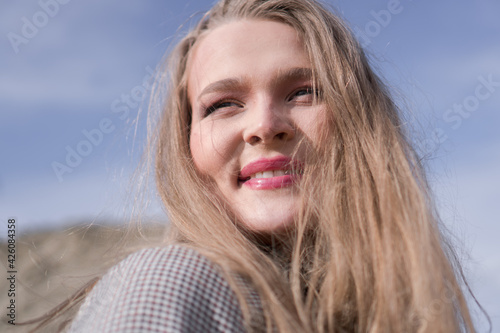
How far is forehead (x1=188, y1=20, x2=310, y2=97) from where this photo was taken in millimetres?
1808

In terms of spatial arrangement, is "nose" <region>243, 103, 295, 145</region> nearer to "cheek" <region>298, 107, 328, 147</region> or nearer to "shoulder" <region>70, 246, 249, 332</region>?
"cheek" <region>298, 107, 328, 147</region>

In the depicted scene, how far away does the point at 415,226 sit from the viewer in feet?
4.69

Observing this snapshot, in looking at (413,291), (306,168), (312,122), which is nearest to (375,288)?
(413,291)

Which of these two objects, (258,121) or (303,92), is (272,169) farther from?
(303,92)

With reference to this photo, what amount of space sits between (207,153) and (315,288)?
724 mm

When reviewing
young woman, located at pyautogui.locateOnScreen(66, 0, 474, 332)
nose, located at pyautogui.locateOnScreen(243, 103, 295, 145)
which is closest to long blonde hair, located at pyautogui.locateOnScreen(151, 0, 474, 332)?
young woman, located at pyautogui.locateOnScreen(66, 0, 474, 332)

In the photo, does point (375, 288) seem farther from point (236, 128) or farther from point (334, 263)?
point (236, 128)

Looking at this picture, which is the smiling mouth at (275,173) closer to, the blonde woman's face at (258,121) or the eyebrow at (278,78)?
the blonde woman's face at (258,121)

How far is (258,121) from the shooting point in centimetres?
172

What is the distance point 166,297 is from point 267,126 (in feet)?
2.63

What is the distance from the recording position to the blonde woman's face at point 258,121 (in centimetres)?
172

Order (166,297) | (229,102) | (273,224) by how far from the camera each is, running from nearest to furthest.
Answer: (166,297) → (273,224) → (229,102)

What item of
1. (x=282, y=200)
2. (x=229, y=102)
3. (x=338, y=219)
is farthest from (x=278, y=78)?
(x=338, y=219)

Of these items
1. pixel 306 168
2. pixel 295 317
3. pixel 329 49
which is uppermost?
pixel 329 49
